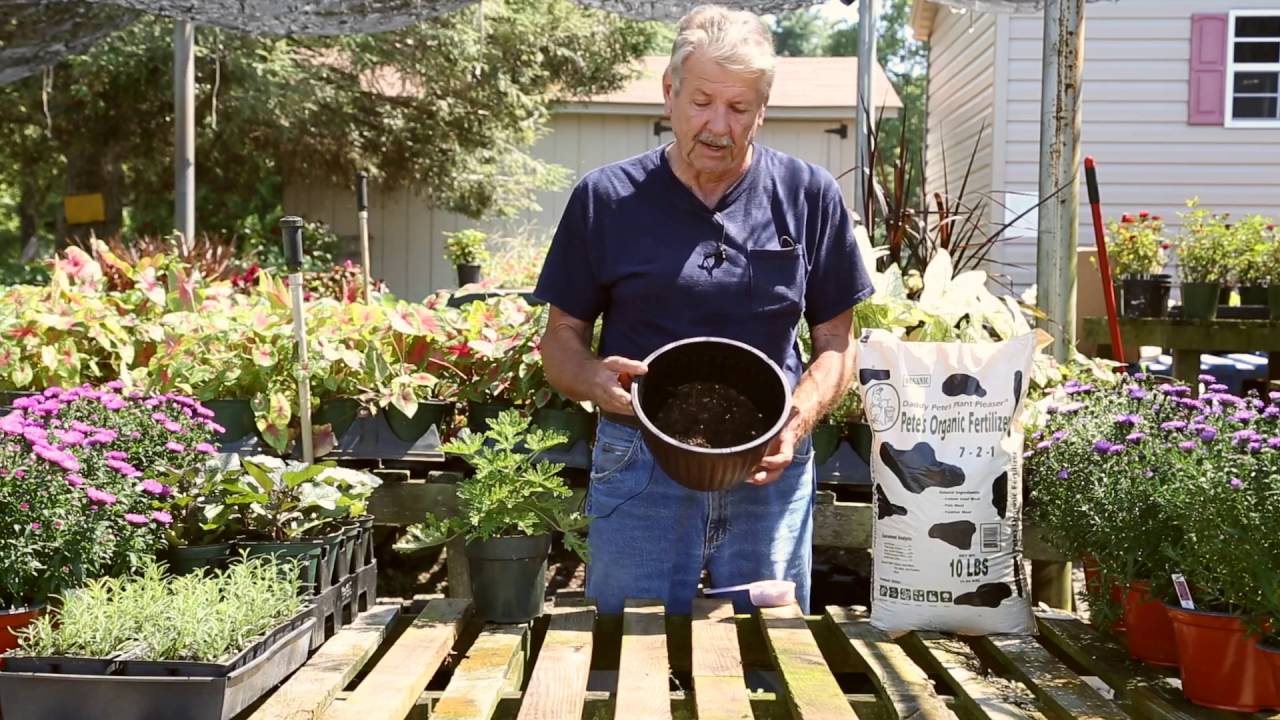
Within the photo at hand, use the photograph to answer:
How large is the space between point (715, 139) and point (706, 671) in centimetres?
89

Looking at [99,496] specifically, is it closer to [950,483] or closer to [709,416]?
[709,416]

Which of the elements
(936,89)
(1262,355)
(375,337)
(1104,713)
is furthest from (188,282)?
(936,89)

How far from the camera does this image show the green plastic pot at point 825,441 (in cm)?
362

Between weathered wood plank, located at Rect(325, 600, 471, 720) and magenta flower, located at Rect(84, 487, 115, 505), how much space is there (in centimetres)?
56

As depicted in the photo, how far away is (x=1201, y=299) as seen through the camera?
693 cm

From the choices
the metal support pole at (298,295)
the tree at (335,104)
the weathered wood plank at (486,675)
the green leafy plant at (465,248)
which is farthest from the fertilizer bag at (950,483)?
the tree at (335,104)

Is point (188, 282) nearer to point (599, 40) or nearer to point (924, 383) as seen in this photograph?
point (924, 383)

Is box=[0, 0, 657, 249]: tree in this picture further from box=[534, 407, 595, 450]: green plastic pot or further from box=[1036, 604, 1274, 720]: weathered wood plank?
box=[1036, 604, 1274, 720]: weathered wood plank

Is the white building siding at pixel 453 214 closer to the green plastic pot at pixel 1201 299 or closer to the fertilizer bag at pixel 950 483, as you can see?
the green plastic pot at pixel 1201 299

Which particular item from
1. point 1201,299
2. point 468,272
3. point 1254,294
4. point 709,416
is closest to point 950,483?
point 709,416

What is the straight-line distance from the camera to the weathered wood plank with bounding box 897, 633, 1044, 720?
1790 mm

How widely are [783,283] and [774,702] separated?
753mm

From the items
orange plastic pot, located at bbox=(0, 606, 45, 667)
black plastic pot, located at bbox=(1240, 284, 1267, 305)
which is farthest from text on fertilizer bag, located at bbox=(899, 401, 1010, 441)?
black plastic pot, located at bbox=(1240, 284, 1267, 305)

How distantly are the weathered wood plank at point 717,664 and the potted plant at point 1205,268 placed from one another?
5503 millimetres
